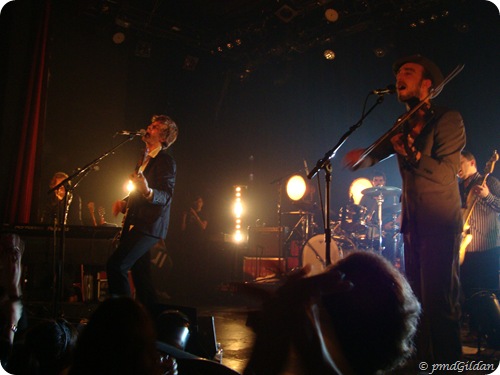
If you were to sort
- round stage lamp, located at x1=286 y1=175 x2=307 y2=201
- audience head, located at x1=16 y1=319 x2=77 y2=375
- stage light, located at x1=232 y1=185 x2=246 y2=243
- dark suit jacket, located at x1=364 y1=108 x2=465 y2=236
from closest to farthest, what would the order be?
audience head, located at x1=16 y1=319 x2=77 y2=375 < dark suit jacket, located at x1=364 y1=108 x2=465 y2=236 < round stage lamp, located at x1=286 y1=175 x2=307 y2=201 < stage light, located at x1=232 y1=185 x2=246 y2=243

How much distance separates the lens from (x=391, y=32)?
9.50 meters

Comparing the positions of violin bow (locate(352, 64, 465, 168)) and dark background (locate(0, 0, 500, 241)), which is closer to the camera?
violin bow (locate(352, 64, 465, 168))

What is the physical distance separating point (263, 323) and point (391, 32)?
960 cm

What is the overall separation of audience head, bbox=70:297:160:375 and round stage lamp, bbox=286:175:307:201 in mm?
8654

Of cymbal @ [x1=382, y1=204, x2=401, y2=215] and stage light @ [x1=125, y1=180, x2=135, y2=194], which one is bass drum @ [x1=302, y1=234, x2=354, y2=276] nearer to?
cymbal @ [x1=382, y1=204, x2=401, y2=215]

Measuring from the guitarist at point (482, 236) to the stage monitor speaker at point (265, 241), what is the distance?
4.71 m

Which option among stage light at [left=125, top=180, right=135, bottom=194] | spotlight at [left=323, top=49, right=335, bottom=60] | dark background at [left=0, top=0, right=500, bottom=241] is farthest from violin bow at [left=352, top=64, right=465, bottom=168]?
spotlight at [left=323, top=49, right=335, bottom=60]

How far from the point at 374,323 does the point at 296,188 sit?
8.71m

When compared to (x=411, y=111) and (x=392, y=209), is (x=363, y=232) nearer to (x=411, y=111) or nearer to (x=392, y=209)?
(x=392, y=209)

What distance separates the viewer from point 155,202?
14.6ft

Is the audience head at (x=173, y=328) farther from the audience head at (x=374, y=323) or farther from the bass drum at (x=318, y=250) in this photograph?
the bass drum at (x=318, y=250)

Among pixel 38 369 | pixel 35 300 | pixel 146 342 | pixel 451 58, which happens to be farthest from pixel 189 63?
pixel 146 342

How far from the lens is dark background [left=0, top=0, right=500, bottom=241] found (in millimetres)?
8422

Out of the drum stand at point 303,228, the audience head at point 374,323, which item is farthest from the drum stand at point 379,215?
the audience head at point 374,323
